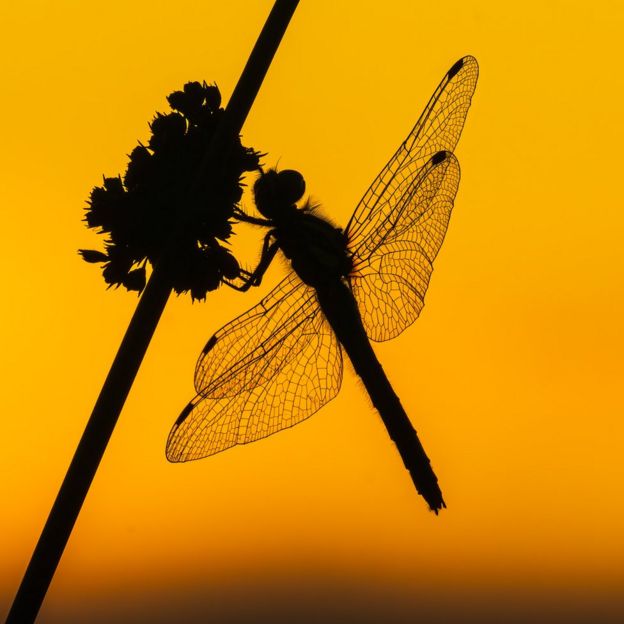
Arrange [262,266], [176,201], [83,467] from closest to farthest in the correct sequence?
[83,467]
[176,201]
[262,266]

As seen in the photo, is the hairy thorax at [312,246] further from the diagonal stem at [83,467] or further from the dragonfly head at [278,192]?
the diagonal stem at [83,467]

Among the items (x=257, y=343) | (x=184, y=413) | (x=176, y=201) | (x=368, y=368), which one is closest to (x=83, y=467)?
(x=176, y=201)

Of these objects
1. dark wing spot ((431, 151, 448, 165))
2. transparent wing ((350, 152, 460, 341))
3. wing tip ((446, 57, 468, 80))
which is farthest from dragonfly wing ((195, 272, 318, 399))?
wing tip ((446, 57, 468, 80))

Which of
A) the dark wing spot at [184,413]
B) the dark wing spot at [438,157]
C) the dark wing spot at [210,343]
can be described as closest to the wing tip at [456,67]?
the dark wing spot at [438,157]

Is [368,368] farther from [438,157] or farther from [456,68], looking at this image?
[456,68]

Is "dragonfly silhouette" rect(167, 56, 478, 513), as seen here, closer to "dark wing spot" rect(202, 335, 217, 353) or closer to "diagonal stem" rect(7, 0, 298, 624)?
"dark wing spot" rect(202, 335, 217, 353)

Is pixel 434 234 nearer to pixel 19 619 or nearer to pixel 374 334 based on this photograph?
pixel 374 334
